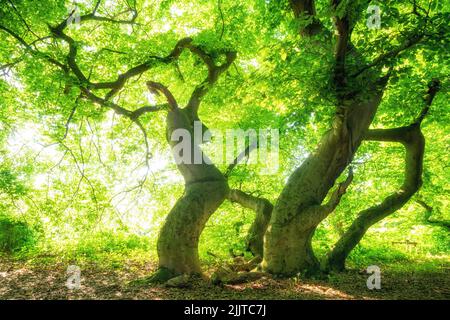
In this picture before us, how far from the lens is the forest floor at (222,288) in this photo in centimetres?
621

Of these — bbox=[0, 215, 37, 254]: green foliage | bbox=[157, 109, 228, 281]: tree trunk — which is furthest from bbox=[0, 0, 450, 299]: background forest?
bbox=[157, 109, 228, 281]: tree trunk

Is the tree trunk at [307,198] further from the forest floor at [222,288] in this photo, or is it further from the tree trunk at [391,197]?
the tree trunk at [391,197]

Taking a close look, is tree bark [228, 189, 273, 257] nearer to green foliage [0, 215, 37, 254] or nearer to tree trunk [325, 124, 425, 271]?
tree trunk [325, 124, 425, 271]

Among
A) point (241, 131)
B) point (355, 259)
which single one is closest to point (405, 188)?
point (355, 259)

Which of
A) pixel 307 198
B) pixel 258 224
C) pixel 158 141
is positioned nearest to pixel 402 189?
pixel 307 198

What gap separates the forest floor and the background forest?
7cm

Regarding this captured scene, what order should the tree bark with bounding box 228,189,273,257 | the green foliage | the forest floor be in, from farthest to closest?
the green foliage < the tree bark with bounding box 228,189,273,257 < the forest floor

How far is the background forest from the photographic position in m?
6.85

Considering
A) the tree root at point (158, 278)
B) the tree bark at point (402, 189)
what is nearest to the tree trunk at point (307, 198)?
the tree bark at point (402, 189)

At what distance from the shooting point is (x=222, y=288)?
267 inches

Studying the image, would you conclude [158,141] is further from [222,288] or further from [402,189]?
[402,189]

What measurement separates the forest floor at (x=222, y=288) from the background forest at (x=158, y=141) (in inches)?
2.6

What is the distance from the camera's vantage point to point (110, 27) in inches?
425

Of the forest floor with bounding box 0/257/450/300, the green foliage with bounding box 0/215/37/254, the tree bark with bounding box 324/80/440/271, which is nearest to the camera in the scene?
the forest floor with bounding box 0/257/450/300
